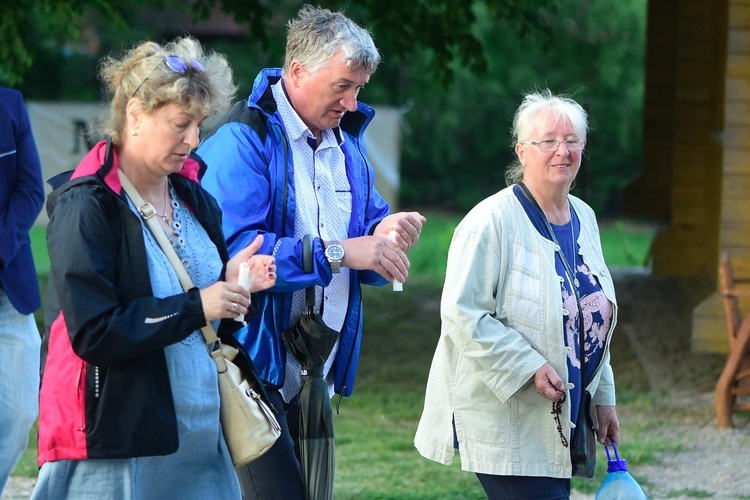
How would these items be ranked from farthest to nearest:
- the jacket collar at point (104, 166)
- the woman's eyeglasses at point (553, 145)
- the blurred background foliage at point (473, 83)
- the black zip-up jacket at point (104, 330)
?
the blurred background foliage at point (473, 83), the woman's eyeglasses at point (553, 145), the jacket collar at point (104, 166), the black zip-up jacket at point (104, 330)

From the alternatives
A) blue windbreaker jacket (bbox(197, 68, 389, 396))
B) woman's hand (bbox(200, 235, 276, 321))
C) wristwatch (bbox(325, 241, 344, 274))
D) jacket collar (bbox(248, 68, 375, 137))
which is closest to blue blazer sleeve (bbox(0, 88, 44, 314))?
blue windbreaker jacket (bbox(197, 68, 389, 396))

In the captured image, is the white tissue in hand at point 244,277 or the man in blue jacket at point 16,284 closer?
the white tissue in hand at point 244,277

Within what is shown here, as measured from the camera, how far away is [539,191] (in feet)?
11.8

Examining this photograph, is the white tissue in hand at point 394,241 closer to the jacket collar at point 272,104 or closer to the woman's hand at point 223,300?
the jacket collar at point 272,104

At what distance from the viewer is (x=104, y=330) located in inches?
99.0

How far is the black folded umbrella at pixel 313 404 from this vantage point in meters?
3.43

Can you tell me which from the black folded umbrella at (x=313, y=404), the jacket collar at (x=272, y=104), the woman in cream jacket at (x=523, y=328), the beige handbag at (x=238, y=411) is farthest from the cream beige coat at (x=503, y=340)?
the beige handbag at (x=238, y=411)

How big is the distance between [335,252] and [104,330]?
0.96 metres

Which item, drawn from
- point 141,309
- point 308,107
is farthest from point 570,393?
point 141,309

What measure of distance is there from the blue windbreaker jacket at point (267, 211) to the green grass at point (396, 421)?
2166 mm

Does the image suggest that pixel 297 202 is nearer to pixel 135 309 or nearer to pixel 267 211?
pixel 267 211

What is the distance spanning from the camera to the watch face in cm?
332

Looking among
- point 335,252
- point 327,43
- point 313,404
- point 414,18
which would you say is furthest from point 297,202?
point 414,18

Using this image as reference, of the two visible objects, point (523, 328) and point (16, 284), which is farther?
point (16, 284)
